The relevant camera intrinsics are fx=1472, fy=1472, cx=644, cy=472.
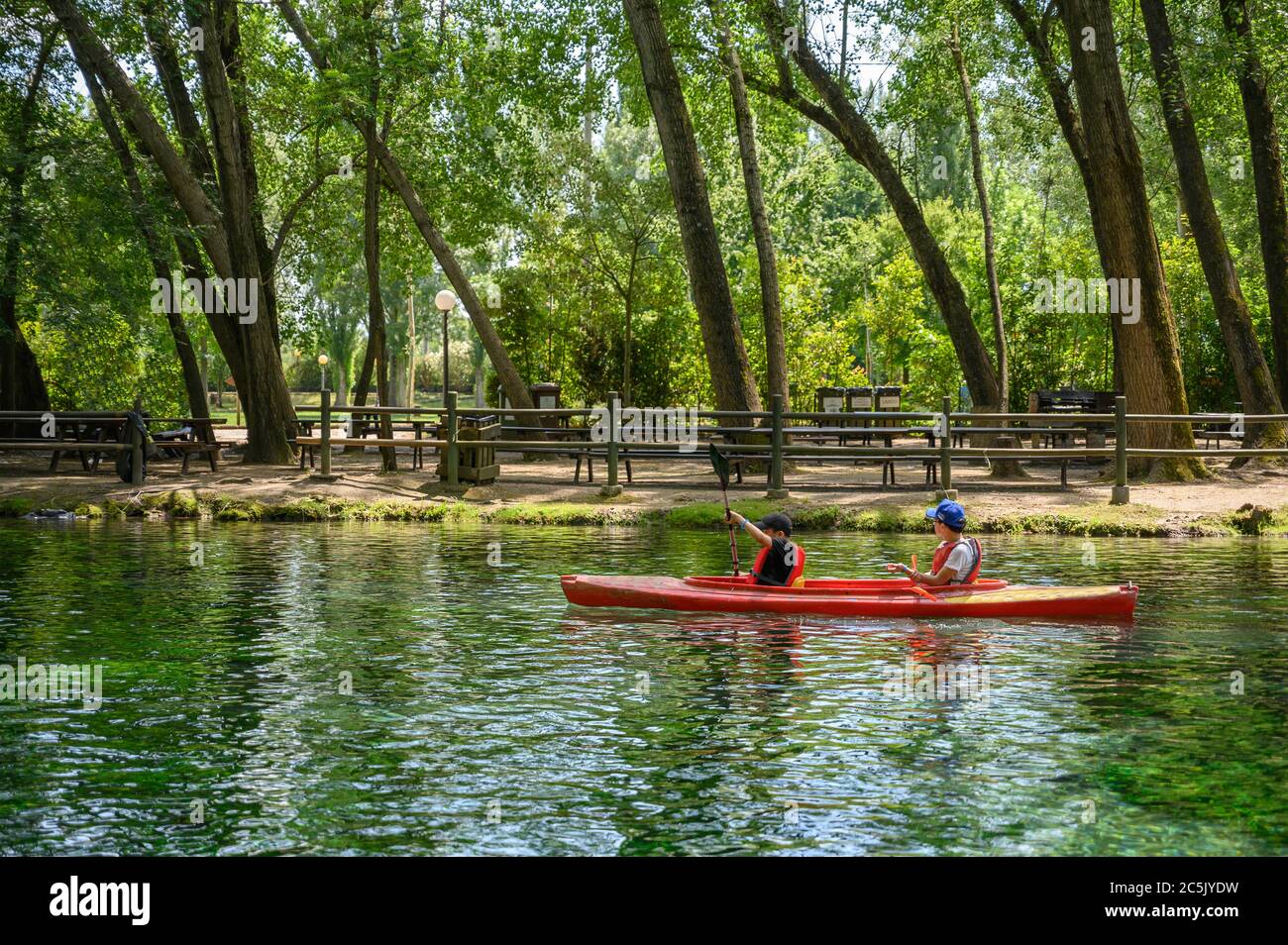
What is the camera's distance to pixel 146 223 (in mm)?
23562

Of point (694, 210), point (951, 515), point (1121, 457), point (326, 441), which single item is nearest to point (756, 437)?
point (694, 210)

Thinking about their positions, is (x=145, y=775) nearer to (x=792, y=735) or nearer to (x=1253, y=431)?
(x=792, y=735)

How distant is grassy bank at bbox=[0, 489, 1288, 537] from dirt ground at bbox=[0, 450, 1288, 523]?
0.25 m

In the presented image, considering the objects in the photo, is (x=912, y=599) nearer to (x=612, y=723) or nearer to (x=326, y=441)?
(x=612, y=723)

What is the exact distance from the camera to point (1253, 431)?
24594 mm

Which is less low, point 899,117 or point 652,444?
point 899,117

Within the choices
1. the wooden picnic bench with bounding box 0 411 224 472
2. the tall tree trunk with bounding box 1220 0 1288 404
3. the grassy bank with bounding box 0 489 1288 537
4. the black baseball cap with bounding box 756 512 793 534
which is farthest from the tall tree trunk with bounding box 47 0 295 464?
the tall tree trunk with bounding box 1220 0 1288 404

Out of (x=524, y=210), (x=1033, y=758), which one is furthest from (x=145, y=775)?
(x=524, y=210)

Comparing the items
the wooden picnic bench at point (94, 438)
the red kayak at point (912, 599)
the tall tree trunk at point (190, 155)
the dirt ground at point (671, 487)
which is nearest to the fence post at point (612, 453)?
the dirt ground at point (671, 487)

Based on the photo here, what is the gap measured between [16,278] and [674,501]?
1149cm

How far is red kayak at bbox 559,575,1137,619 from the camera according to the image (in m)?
12.5

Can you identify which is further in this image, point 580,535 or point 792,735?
point 580,535

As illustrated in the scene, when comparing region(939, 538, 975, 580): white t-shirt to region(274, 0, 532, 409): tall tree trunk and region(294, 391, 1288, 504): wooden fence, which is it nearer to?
region(294, 391, 1288, 504): wooden fence

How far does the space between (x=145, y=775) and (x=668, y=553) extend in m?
9.49
